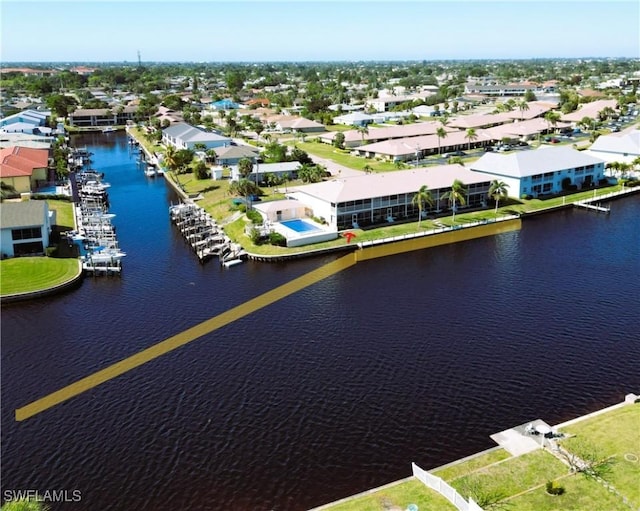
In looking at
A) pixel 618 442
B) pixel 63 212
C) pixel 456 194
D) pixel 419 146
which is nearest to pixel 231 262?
pixel 456 194

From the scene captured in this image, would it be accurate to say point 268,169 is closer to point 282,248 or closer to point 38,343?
point 282,248

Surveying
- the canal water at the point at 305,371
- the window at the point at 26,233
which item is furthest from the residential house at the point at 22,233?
the canal water at the point at 305,371

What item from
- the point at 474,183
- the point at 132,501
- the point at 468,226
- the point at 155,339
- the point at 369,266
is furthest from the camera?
the point at 474,183

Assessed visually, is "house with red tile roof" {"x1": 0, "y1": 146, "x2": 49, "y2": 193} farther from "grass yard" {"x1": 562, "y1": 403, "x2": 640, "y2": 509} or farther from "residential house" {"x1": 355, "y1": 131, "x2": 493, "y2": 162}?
"grass yard" {"x1": 562, "y1": 403, "x2": 640, "y2": 509}

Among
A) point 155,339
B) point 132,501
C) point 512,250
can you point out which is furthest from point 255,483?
point 512,250

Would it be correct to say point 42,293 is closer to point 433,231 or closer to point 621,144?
point 433,231

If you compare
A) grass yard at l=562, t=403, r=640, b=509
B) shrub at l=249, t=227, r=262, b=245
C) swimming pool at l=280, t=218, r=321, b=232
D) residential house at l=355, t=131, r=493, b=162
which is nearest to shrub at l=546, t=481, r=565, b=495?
grass yard at l=562, t=403, r=640, b=509
